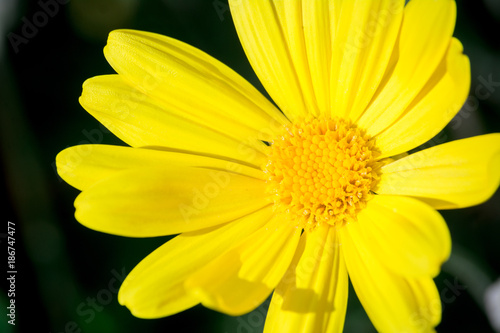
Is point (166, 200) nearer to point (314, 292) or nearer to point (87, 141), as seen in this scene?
point (314, 292)

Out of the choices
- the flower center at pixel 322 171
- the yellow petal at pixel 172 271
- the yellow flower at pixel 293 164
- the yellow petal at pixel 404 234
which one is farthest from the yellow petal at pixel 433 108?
the yellow petal at pixel 172 271

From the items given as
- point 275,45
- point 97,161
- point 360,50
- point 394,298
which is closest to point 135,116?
point 97,161

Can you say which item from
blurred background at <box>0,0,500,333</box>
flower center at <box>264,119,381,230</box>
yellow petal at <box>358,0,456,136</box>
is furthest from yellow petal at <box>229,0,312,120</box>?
blurred background at <box>0,0,500,333</box>

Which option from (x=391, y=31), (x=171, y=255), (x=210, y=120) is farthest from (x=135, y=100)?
(x=391, y=31)

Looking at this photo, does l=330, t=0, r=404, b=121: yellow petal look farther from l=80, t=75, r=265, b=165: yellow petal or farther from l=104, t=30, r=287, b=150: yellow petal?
l=80, t=75, r=265, b=165: yellow petal

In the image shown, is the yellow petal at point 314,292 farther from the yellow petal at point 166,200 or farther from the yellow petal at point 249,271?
the yellow petal at point 166,200

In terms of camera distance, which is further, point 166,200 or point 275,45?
point 275,45
